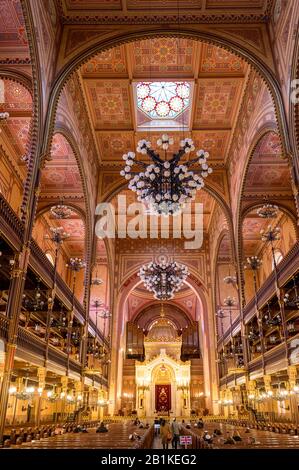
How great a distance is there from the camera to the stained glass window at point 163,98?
16.9 metres

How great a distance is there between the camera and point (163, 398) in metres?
31.6

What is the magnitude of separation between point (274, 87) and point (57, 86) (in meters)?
7.15

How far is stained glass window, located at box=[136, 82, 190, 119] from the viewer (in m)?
16.9

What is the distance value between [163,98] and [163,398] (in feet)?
81.9

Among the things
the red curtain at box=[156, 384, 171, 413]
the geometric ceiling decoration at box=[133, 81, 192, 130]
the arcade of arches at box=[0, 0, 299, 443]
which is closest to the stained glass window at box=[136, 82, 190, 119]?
the geometric ceiling decoration at box=[133, 81, 192, 130]

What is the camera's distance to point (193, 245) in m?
27.5

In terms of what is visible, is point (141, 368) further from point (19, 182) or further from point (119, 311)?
point (19, 182)

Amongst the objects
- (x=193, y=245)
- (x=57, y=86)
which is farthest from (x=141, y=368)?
(x=57, y=86)

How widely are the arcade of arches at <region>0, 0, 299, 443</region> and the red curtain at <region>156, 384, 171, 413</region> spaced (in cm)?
260

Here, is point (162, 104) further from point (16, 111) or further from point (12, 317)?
point (12, 317)

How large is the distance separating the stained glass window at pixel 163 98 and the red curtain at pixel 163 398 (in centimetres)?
2350

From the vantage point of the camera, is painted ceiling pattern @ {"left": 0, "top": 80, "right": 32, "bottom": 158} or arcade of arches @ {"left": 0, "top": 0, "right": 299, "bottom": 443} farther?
painted ceiling pattern @ {"left": 0, "top": 80, "right": 32, "bottom": 158}

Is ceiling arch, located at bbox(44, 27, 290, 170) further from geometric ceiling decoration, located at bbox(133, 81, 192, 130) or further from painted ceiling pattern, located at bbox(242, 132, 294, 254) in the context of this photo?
painted ceiling pattern, located at bbox(242, 132, 294, 254)
